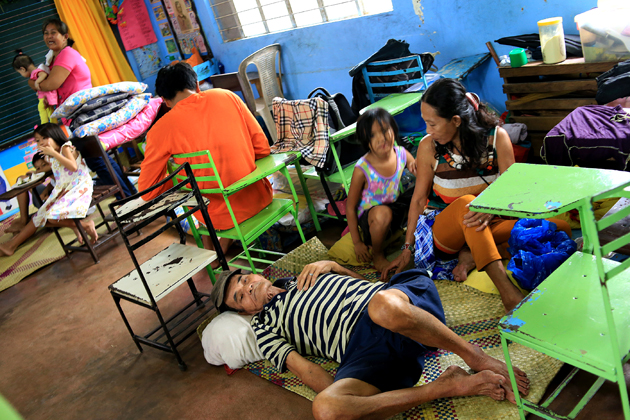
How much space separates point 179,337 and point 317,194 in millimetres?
1593

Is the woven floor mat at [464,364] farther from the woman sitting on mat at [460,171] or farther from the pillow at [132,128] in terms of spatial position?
the pillow at [132,128]

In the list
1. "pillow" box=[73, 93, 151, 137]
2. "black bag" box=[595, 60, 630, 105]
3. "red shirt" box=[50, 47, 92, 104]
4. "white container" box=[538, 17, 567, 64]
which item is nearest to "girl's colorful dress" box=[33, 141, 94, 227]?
"pillow" box=[73, 93, 151, 137]

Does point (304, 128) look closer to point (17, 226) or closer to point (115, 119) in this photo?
point (115, 119)

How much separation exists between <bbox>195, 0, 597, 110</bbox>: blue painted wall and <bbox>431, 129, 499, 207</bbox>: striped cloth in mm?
1648

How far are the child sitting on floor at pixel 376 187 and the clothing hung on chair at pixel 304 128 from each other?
0.41 m

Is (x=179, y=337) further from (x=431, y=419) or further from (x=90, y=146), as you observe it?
(x=90, y=146)

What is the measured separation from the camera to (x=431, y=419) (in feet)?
5.69

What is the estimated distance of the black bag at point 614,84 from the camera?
8.63ft

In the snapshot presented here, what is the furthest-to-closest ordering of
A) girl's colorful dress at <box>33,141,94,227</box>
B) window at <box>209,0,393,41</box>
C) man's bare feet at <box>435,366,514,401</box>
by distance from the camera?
window at <box>209,0,393,41</box> → girl's colorful dress at <box>33,141,94,227</box> → man's bare feet at <box>435,366,514,401</box>

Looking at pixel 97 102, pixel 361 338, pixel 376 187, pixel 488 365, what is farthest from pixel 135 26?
pixel 488 365

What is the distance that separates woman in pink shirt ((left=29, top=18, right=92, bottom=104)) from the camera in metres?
5.31

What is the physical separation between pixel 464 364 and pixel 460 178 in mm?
932

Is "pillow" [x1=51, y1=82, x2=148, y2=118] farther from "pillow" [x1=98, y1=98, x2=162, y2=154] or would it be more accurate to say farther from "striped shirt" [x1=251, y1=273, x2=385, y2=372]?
"striped shirt" [x1=251, y1=273, x2=385, y2=372]

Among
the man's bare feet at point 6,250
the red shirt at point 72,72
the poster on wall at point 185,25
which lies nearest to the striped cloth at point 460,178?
the man's bare feet at point 6,250
